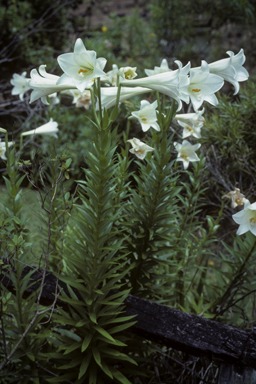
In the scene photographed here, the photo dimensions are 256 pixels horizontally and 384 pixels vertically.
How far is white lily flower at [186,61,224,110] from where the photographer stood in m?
1.09

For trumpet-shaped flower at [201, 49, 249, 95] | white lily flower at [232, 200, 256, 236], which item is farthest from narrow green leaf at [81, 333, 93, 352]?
trumpet-shaped flower at [201, 49, 249, 95]

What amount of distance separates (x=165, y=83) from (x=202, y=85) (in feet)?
0.56

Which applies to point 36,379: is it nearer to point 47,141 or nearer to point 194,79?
point 194,79

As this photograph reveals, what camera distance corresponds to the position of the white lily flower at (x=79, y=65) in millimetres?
957

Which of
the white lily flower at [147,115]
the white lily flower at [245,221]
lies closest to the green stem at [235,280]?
the white lily flower at [245,221]

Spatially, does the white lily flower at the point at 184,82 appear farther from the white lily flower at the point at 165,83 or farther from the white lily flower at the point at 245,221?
the white lily flower at the point at 245,221

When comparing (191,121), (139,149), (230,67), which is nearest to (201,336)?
(139,149)

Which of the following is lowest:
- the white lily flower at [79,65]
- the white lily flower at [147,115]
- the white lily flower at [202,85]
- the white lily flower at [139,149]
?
the white lily flower at [139,149]

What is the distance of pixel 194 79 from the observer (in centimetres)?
112

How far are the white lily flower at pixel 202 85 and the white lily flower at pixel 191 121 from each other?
29 centimetres

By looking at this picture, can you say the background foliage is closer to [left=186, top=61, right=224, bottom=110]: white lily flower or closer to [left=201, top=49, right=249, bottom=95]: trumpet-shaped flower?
[left=186, top=61, right=224, bottom=110]: white lily flower

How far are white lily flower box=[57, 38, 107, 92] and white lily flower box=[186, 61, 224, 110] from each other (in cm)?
33

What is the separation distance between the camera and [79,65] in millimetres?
1005

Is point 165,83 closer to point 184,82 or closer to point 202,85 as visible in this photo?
point 184,82
